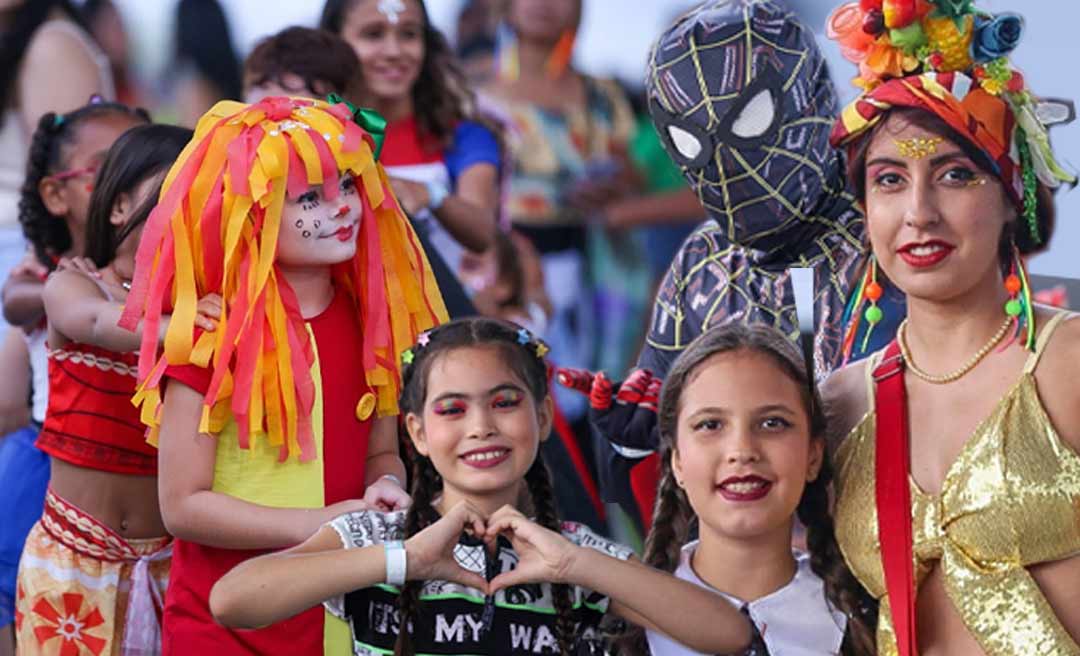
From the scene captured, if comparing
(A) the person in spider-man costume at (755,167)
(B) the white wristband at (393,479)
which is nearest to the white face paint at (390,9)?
(A) the person in spider-man costume at (755,167)

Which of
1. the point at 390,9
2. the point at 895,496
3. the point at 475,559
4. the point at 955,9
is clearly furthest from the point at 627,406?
the point at 390,9

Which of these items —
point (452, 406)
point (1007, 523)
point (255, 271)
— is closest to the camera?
point (1007, 523)

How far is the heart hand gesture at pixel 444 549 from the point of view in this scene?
2.72 meters

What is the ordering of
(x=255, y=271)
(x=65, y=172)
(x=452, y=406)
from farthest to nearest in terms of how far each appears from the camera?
(x=65, y=172) → (x=255, y=271) → (x=452, y=406)

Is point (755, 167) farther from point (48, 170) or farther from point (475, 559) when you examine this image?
point (48, 170)

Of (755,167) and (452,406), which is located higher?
(755,167)

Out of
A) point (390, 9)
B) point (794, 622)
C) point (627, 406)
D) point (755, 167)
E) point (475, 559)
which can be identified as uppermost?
point (390, 9)

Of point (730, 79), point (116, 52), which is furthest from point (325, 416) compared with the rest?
point (116, 52)

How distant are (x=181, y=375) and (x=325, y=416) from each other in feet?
0.87

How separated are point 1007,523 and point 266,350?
127 centimetres

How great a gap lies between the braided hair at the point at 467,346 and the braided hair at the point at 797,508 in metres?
0.19

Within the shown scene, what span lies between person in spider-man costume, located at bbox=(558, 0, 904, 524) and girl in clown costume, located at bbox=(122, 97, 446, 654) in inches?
19.4

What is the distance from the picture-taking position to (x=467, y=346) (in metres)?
2.94

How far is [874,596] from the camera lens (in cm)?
281
